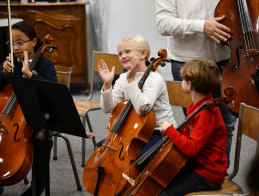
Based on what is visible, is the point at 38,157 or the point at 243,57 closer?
the point at 243,57

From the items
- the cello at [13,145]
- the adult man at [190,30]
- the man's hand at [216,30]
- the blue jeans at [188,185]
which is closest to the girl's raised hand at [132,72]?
the adult man at [190,30]

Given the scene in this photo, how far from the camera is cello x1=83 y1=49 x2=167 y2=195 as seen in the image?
5.76 feet

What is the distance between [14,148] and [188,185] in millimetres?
845

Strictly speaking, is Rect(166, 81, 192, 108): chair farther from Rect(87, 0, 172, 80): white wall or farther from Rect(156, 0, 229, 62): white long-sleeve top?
Rect(87, 0, 172, 80): white wall

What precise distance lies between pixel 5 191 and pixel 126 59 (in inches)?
44.4

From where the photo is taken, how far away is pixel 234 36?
1762mm

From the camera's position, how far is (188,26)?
1.95 metres

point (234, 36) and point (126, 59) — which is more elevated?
point (234, 36)

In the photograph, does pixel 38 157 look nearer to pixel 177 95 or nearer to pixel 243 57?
pixel 177 95

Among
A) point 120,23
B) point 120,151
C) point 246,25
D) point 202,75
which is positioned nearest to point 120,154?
point 120,151

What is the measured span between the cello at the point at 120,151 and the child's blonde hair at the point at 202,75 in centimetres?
28

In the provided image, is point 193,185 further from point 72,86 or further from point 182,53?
point 72,86

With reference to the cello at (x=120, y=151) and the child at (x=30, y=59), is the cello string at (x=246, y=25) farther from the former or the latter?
the child at (x=30, y=59)

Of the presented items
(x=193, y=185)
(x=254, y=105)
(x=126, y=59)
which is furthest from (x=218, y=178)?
(x=126, y=59)
